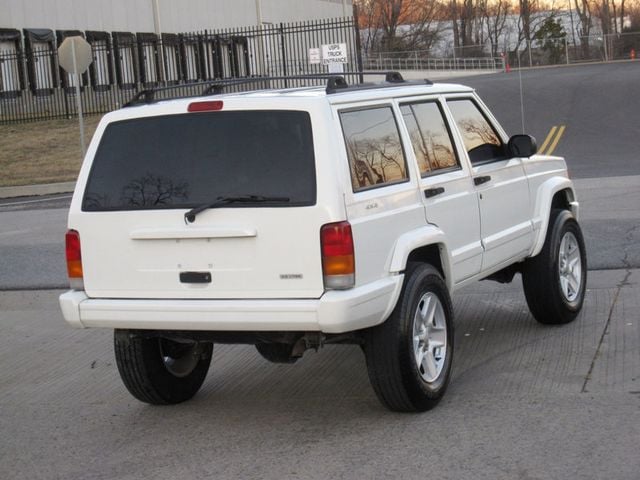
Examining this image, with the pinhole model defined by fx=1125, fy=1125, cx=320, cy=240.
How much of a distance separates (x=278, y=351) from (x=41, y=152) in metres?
23.6

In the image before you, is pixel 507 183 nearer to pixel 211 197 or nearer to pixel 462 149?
pixel 462 149

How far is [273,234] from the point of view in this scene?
572 centimetres

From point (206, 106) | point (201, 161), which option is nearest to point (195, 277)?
point (201, 161)

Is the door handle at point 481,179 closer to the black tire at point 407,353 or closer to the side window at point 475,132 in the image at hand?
the side window at point 475,132

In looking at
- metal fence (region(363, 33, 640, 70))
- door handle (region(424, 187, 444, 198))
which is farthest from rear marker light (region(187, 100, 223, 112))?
metal fence (region(363, 33, 640, 70))

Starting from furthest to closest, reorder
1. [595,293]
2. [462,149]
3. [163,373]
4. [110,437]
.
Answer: [595,293], [462,149], [163,373], [110,437]

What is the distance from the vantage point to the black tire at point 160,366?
6504 millimetres

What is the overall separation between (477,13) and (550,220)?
3300 inches

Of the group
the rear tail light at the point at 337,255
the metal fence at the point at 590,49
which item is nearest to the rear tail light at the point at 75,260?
the rear tail light at the point at 337,255

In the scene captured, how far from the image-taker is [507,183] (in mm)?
7531

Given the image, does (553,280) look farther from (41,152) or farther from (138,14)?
(138,14)

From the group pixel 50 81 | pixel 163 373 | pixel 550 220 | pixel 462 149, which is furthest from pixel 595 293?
pixel 50 81

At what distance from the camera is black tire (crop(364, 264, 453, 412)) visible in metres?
5.94

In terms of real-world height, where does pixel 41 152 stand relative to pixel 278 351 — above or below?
above
